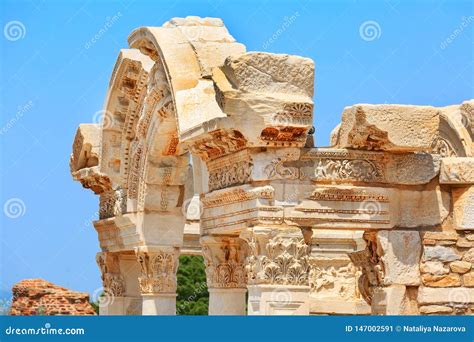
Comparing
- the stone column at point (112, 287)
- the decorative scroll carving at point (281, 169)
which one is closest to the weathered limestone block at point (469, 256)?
the decorative scroll carving at point (281, 169)

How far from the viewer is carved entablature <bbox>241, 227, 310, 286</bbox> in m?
12.2

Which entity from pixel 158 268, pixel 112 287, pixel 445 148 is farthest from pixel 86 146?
pixel 445 148

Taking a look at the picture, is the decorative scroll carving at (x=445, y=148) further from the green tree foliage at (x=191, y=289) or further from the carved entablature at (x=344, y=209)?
the green tree foliage at (x=191, y=289)

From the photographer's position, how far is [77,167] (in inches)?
730

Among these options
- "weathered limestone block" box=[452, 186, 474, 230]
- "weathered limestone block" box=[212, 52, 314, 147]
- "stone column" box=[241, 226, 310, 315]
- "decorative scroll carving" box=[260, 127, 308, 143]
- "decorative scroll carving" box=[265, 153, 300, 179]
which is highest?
"weathered limestone block" box=[212, 52, 314, 147]

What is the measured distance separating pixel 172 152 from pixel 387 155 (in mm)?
3584

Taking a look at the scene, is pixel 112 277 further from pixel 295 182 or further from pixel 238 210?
pixel 295 182

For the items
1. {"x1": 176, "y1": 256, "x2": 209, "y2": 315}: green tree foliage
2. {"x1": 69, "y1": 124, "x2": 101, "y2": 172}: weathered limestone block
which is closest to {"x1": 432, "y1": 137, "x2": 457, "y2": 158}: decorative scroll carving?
{"x1": 69, "y1": 124, "x2": 101, "y2": 172}: weathered limestone block

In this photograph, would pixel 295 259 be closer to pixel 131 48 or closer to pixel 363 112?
pixel 363 112

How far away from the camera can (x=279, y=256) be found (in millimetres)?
12227

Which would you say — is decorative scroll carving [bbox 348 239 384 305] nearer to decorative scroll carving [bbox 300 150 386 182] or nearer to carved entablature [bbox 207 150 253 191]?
decorative scroll carving [bbox 300 150 386 182]

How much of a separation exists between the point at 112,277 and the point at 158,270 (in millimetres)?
2326

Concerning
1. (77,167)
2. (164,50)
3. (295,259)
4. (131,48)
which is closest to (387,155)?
(295,259)

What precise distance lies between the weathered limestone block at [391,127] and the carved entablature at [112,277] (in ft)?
21.7
